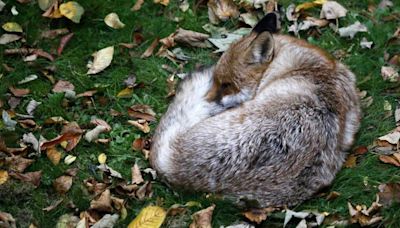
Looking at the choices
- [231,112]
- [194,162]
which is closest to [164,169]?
[194,162]

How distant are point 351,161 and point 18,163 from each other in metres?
2.53

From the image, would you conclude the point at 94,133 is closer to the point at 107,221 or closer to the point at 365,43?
the point at 107,221

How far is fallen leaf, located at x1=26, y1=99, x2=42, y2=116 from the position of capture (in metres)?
5.41

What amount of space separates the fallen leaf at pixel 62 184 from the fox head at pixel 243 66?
4.20 feet

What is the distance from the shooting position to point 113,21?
6.20 metres

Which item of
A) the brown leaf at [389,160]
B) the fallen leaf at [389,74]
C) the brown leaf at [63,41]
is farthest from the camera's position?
the brown leaf at [63,41]

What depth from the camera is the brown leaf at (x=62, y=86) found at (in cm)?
565

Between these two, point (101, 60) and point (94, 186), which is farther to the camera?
point (101, 60)

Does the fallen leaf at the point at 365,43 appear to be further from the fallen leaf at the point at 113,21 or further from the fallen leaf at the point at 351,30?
the fallen leaf at the point at 113,21

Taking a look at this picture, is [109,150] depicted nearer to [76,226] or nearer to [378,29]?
[76,226]

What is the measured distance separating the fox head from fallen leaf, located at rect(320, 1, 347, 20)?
128 centimetres

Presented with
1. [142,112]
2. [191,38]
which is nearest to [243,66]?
[142,112]

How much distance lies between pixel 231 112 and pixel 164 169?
2.14ft

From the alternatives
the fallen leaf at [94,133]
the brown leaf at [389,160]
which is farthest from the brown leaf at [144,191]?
the brown leaf at [389,160]
